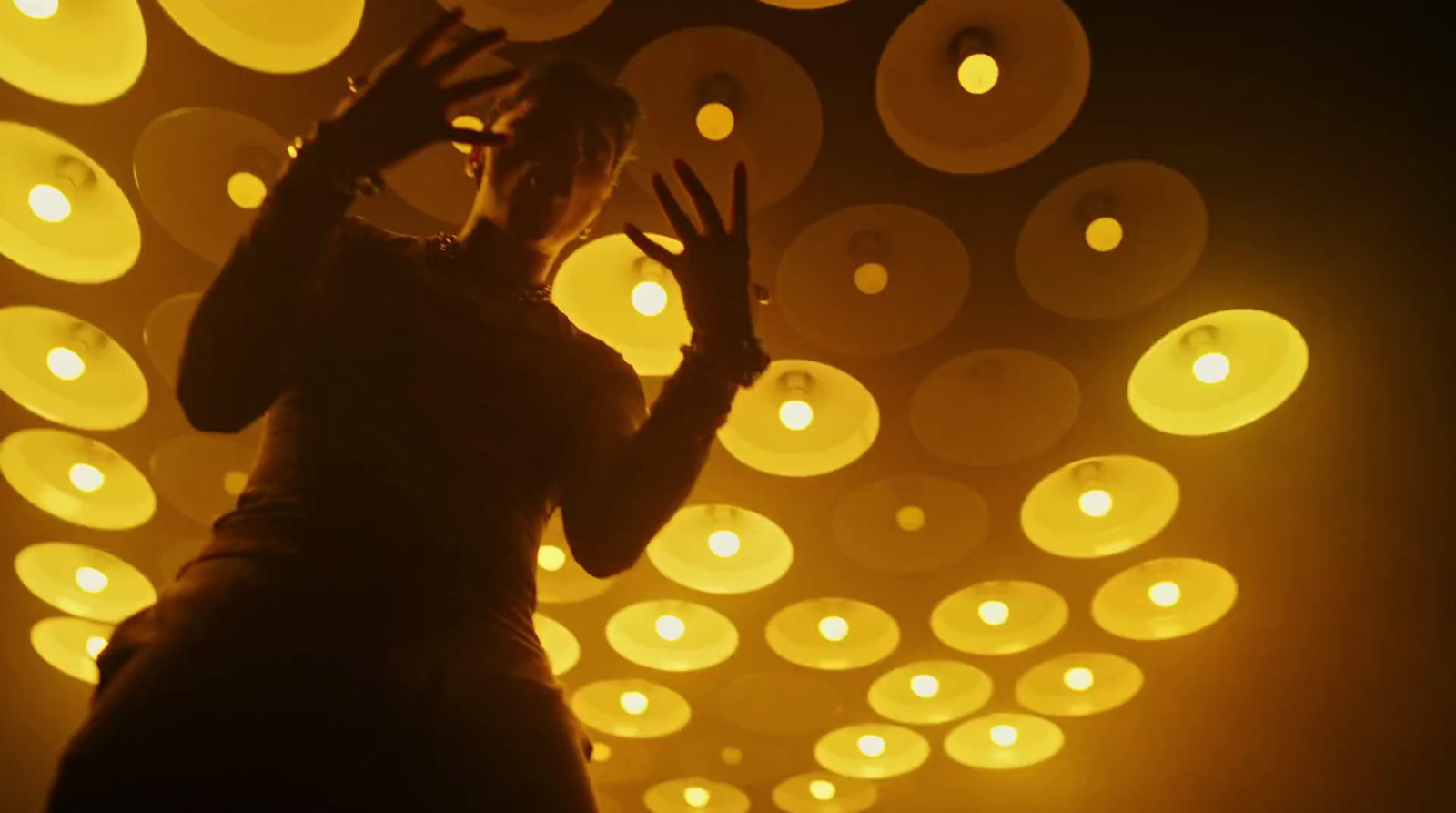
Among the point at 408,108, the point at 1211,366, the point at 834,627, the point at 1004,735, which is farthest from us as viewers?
the point at 1004,735

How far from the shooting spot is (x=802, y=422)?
1.67m

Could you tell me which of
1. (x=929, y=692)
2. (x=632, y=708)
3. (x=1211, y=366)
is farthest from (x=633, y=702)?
(x=1211, y=366)

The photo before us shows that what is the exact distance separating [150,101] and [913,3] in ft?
3.43

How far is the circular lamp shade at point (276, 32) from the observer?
1279mm

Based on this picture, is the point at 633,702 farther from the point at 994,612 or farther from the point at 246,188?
the point at 246,188

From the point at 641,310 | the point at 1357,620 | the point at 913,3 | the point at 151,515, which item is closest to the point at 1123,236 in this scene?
the point at 913,3

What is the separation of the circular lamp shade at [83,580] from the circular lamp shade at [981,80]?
1.78 metres

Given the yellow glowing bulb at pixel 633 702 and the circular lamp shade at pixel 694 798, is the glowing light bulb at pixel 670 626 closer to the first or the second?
the yellow glowing bulb at pixel 633 702

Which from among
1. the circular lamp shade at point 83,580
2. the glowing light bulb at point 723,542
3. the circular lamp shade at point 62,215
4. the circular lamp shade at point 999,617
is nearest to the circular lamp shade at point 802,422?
the glowing light bulb at point 723,542

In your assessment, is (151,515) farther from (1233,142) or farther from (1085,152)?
(1233,142)

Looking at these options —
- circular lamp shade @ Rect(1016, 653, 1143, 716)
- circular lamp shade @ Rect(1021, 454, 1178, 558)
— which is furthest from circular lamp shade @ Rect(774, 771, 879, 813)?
circular lamp shade @ Rect(1021, 454, 1178, 558)

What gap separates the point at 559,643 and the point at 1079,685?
1.14 m

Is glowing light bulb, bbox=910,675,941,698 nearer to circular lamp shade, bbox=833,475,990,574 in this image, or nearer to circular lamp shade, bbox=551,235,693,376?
circular lamp shade, bbox=833,475,990,574

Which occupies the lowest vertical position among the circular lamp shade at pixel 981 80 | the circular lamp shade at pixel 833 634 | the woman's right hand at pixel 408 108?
the woman's right hand at pixel 408 108
